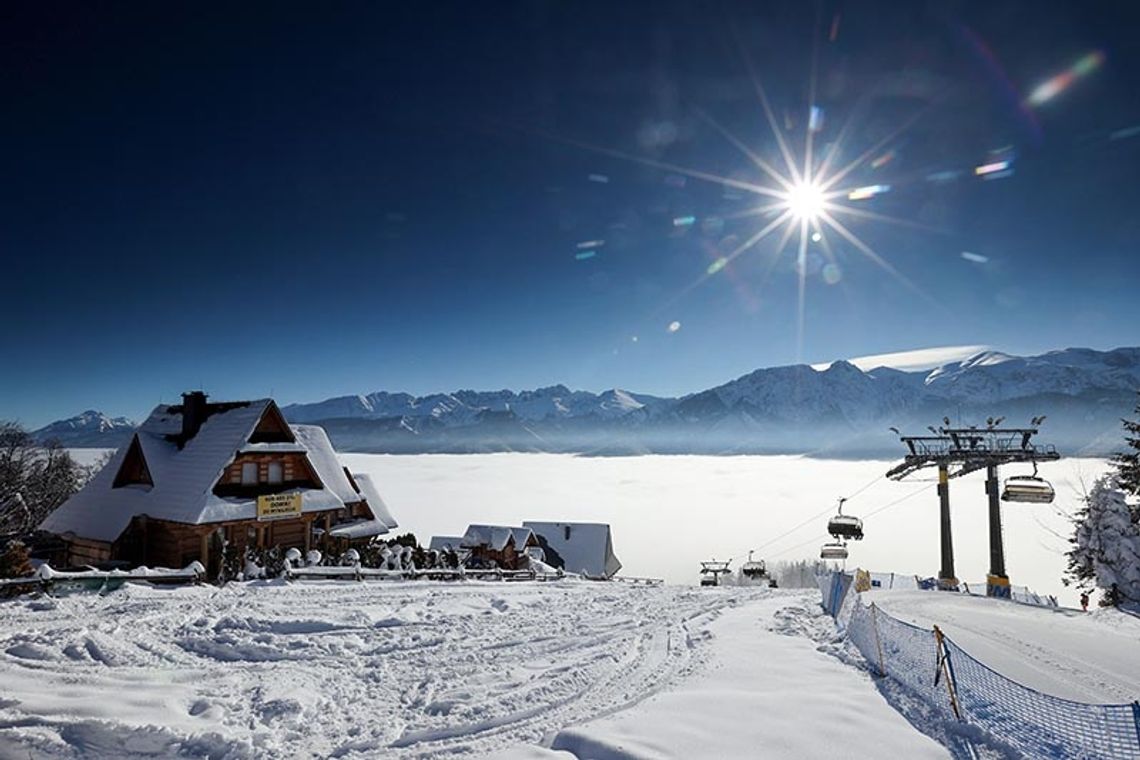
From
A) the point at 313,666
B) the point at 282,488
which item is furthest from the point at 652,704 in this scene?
the point at 282,488

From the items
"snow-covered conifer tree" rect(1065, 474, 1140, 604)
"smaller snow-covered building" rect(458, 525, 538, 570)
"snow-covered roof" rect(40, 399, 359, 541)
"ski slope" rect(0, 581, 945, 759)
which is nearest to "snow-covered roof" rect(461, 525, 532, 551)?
"smaller snow-covered building" rect(458, 525, 538, 570)

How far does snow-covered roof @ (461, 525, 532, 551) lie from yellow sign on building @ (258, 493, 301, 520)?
23498 mm

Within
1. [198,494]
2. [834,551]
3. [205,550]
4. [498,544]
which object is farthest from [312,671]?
[498,544]

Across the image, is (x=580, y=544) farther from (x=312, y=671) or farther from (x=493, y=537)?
(x=312, y=671)

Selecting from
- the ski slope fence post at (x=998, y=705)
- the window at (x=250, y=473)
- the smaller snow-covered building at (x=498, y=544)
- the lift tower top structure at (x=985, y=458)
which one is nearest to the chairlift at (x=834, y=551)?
the lift tower top structure at (x=985, y=458)

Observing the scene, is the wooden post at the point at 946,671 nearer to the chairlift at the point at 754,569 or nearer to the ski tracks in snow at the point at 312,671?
the ski tracks in snow at the point at 312,671

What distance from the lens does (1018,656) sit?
13328mm

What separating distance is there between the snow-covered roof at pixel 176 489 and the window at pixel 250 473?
112 centimetres

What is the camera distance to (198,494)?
23.2 metres

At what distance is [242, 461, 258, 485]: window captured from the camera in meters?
25.6

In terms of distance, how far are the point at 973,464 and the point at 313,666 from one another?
34551 mm

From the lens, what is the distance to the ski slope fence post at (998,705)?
23.1 feet

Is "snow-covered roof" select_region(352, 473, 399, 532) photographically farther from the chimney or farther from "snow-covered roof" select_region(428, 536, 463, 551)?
"snow-covered roof" select_region(428, 536, 463, 551)

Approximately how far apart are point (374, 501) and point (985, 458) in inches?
1425
